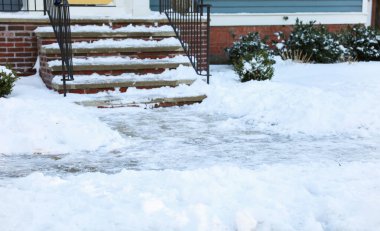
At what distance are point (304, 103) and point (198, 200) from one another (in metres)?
3.20

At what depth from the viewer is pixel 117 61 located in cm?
784

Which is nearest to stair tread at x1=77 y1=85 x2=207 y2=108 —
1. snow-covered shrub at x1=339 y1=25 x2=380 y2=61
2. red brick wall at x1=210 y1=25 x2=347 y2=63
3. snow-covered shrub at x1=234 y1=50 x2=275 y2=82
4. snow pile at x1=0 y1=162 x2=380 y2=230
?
snow-covered shrub at x1=234 y1=50 x2=275 y2=82

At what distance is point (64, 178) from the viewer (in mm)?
3969

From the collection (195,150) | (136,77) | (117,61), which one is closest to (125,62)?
(117,61)

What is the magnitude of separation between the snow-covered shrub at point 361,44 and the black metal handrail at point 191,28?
387 cm

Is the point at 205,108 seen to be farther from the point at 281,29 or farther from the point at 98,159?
the point at 281,29

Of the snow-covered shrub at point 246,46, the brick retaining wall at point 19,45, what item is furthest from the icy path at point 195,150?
the snow-covered shrub at point 246,46

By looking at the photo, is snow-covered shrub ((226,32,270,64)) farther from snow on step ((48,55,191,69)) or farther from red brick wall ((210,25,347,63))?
snow on step ((48,55,191,69))

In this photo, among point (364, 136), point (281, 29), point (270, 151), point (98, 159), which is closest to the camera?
point (98, 159)

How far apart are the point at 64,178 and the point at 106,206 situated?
86cm

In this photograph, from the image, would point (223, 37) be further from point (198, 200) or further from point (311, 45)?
point (198, 200)

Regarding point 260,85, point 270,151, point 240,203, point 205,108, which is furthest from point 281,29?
point 240,203

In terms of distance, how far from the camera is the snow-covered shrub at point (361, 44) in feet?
37.2

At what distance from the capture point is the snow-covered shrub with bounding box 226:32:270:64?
10383 mm
